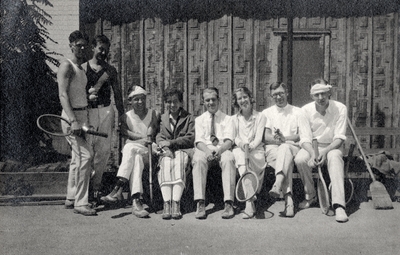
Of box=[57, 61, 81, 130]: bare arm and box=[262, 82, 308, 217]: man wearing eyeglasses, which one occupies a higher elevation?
box=[57, 61, 81, 130]: bare arm

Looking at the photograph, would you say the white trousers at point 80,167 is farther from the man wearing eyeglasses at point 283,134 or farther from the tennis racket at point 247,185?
the man wearing eyeglasses at point 283,134

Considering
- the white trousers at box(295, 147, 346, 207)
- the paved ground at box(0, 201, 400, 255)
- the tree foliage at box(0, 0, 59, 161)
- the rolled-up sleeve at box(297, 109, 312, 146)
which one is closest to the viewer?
the paved ground at box(0, 201, 400, 255)

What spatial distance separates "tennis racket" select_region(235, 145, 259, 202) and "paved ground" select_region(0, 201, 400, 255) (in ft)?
0.98

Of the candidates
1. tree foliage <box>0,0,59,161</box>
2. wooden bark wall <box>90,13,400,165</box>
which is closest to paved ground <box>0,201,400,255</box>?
tree foliage <box>0,0,59,161</box>

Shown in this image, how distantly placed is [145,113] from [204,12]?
2625mm

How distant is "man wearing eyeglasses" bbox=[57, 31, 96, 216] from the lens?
545 centimetres

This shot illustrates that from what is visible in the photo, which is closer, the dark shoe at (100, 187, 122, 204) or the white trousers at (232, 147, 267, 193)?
the white trousers at (232, 147, 267, 193)

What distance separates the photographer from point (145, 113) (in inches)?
243

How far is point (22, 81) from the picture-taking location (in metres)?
8.00

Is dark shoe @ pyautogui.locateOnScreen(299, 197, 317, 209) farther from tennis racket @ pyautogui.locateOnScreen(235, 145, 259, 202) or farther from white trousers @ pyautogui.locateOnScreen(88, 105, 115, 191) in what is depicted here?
white trousers @ pyautogui.locateOnScreen(88, 105, 115, 191)

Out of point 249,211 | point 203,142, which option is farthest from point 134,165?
point 249,211

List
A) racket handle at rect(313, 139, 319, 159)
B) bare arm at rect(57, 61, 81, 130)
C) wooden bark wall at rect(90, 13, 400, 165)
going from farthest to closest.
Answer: wooden bark wall at rect(90, 13, 400, 165) < racket handle at rect(313, 139, 319, 159) < bare arm at rect(57, 61, 81, 130)

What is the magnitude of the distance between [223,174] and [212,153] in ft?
0.92

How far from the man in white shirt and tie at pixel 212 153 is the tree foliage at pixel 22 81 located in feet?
10.6
